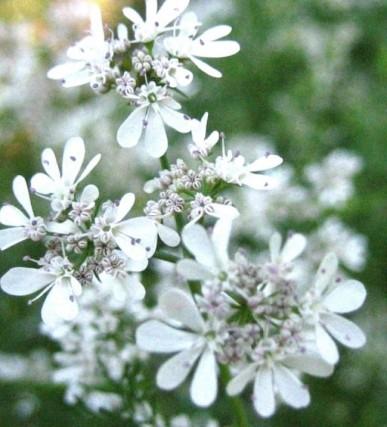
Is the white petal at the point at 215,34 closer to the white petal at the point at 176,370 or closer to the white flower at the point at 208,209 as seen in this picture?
the white flower at the point at 208,209

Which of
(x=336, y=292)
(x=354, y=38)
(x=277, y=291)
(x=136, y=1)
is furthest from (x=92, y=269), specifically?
(x=136, y=1)

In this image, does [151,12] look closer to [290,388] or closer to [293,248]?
[293,248]

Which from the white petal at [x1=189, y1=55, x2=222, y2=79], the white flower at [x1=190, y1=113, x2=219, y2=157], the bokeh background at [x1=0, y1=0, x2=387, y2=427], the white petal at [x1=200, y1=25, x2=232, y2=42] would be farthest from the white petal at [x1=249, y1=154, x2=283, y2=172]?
the bokeh background at [x1=0, y1=0, x2=387, y2=427]

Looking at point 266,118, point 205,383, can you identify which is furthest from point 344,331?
point 266,118

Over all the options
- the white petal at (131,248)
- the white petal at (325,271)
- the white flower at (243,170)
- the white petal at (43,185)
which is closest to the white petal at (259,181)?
the white flower at (243,170)

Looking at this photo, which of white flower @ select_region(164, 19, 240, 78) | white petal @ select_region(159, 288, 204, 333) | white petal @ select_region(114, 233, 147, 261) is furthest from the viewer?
white flower @ select_region(164, 19, 240, 78)

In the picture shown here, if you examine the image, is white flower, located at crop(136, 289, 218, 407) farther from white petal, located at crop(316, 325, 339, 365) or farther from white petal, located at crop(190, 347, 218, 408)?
white petal, located at crop(316, 325, 339, 365)
